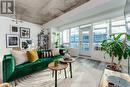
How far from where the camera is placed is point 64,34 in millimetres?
8859

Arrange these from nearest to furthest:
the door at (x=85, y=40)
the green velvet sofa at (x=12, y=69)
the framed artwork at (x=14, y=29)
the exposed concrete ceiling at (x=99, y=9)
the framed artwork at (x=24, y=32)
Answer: the green velvet sofa at (x=12, y=69) < the exposed concrete ceiling at (x=99, y=9) < the framed artwork at (x=14, y=29) < the framed artwork at (x=24, y=32) < the door at (x=85, y=40)

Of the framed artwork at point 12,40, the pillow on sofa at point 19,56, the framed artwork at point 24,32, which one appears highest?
the framed artwork at point 24,32

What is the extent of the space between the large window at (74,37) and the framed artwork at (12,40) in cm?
416

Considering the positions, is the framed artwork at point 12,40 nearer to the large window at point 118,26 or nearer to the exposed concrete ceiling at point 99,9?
the exposed concrete ceiling at point 99,9

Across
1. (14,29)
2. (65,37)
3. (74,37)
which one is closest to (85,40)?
(74,37)

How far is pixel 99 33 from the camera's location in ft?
19.8

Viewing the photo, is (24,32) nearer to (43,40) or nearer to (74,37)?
(43,40)

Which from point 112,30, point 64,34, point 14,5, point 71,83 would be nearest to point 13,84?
point 71,83

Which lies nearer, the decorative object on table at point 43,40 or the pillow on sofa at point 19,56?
the pillow on sofa at point 19,56

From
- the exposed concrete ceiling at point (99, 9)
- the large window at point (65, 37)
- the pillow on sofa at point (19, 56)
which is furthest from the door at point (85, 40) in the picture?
the pillow on sofa at point (19, 56)

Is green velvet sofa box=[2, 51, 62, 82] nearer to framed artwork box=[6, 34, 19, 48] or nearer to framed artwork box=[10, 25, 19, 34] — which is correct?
framed artwork box=[6, 34, 19, 48]

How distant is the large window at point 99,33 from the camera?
5.76m

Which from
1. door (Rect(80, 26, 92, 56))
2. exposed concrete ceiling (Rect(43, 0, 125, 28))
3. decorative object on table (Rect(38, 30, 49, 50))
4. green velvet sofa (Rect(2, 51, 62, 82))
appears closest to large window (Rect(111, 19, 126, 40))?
exposed concrete ceiling (Rect(43, 0, 125, 28))

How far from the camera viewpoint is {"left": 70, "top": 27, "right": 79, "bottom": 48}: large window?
769 cm
